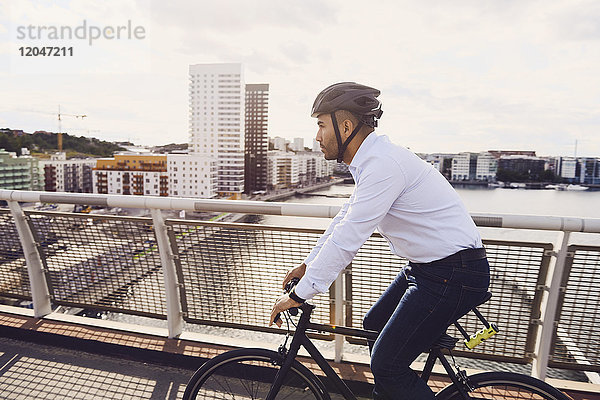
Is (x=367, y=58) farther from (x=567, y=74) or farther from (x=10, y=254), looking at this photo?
(x=10, y=254)

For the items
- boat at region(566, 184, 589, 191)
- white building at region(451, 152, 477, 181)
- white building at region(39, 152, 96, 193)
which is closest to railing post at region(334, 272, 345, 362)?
white building at region(451, 152, 477, 181)

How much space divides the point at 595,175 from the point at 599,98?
57.2 metres

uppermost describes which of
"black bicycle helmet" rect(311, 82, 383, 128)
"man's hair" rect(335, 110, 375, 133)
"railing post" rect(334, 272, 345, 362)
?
"black bicycle helmet" rect(311, 82, 383, 128)

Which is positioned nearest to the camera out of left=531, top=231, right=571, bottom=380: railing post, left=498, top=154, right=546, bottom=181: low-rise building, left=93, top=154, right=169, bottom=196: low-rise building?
left=531, top=231, right=571, bottom=380: railing post

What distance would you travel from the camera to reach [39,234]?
3.86 meters

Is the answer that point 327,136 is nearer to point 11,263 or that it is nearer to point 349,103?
point 349,103

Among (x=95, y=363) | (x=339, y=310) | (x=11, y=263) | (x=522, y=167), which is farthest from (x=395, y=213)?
(x=522, y=167)

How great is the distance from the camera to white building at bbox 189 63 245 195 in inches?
3787

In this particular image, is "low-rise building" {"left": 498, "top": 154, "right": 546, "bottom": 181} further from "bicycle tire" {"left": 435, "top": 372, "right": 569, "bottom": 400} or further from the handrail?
"bicycle tire" {"left": 435, "top": 372, "right": 569, "bottom": 400}

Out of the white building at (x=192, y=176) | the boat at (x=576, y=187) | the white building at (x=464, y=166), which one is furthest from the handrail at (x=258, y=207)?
the white building at (x=192, y=176)

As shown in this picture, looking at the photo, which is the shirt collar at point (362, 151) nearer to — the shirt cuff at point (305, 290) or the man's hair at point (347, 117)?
the man's hair at point (347, 117)

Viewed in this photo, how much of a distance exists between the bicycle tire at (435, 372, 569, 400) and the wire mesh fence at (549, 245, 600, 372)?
1166mm

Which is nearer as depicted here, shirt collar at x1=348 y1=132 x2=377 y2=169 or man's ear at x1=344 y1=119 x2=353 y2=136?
shirt collar at x1=348 y1=132 x2=377 y2=169

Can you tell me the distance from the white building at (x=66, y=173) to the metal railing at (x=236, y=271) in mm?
100280
